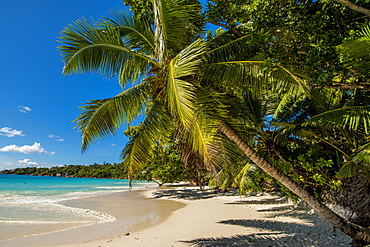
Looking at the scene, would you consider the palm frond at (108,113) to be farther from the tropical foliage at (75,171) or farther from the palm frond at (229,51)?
the tropical foliage at (75,171)

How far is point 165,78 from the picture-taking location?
3.81m

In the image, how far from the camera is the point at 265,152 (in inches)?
251

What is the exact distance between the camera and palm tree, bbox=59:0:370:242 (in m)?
3.73

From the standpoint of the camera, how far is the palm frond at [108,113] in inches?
162

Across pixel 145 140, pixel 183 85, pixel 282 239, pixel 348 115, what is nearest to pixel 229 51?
pixel 183 85

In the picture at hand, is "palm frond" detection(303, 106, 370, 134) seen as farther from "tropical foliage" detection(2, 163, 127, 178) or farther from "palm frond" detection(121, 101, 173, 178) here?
"tropical foliage" detection(2, 163, 127, 178)

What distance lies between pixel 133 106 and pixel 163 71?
1105mm

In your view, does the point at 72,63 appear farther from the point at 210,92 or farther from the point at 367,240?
the point at 367,240

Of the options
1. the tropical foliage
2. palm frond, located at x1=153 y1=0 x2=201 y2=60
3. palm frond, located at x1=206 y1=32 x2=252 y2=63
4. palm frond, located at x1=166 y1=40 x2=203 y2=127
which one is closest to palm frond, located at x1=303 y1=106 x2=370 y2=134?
palm frond, located at x1=206 y1=32 x2=252 y2=63

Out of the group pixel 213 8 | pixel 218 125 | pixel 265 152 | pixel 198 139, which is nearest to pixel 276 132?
pixel 265 152

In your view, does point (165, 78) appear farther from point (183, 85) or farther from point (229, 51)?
point (229, 51)

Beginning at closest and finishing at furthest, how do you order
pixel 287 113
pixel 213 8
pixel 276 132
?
pixel 213 8, pixel 276 132, pixel 287 113

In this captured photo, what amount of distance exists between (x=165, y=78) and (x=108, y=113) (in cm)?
132

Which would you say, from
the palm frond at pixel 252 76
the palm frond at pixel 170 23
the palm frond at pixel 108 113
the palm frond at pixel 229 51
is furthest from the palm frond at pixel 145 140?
the palm frond at pixel 229 51
